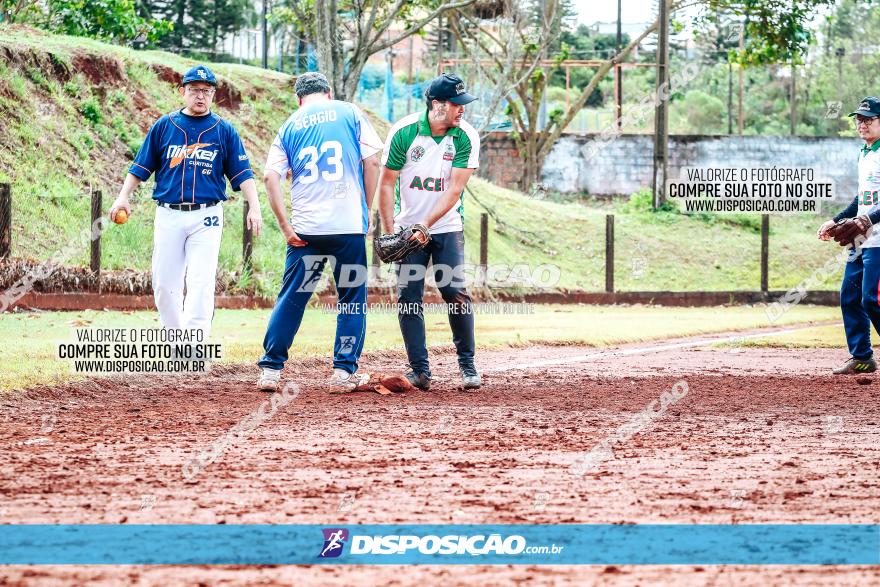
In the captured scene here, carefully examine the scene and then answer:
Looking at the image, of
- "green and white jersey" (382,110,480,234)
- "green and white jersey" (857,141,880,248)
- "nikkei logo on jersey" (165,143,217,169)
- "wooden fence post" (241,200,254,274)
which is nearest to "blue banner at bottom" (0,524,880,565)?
"green and white jersey" (382,110,480,234)

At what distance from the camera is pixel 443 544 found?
407 cm

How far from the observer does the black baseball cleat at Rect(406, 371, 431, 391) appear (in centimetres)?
905

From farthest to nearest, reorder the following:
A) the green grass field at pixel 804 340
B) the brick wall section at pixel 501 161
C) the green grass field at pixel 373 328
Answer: the brick wall section at pixel 501 161
the green grass field at pixel 804 340
the green grass field at pixel 373 328

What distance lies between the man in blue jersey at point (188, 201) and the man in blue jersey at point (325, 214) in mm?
619

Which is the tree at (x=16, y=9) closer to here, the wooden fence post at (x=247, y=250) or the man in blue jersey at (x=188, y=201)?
the wooden fence post at (x=247, y=250)

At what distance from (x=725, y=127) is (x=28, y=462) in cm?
5497

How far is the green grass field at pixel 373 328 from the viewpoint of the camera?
403 inches

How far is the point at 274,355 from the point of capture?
8.75m

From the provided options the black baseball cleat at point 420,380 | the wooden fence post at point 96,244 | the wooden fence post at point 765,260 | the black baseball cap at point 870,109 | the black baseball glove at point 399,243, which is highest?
the black baseball cap at point 870,109

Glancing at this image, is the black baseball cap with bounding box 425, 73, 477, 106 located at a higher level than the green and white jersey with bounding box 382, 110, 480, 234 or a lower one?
higher

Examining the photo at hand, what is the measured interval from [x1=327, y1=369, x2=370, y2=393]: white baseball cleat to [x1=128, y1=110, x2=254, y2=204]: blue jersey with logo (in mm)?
1618

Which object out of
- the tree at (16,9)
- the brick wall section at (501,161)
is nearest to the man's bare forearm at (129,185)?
the tree at (16,9)

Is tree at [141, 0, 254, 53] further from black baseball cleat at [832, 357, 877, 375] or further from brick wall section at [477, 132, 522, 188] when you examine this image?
black baseball cleat at [832, 357, 877, 375]

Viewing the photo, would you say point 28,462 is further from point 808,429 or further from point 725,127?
point 725,127
